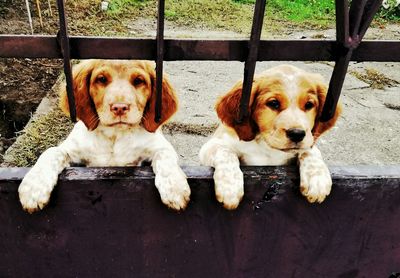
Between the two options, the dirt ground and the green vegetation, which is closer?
the dirt ground

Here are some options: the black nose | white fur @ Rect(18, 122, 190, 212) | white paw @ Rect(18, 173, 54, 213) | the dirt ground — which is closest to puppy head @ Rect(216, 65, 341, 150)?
the black nose

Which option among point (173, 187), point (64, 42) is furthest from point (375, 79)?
point (64, 42)

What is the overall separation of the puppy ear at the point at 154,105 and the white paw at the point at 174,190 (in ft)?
1.84

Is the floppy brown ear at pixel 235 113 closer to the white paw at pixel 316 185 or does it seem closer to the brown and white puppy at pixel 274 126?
the brown and white puppy at pixel 274 126

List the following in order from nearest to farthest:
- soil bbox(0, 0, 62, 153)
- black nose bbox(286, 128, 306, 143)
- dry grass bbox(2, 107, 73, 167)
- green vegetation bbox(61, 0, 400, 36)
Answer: black nose bbox(286, 128, 306, 143)
dry grass bbox(2, 107, 73, 167)
soil bbox(0, 0, 62, 153)
green vegetation bbox(61, 0, 400, 36)

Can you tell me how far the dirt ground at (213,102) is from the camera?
4.47 meters

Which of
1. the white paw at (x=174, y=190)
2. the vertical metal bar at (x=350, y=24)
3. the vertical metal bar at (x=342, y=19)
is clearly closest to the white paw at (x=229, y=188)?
the white paw at (x=174, y=190)

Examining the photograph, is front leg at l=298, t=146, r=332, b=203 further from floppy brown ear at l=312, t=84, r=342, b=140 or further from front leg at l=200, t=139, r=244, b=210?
floppy brown ear at l=312, t=84, r=342, b=140

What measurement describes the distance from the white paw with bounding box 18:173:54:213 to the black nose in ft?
3.71

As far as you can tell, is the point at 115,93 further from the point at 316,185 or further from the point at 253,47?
the point at 316,185

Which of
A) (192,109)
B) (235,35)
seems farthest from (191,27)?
(192,109)

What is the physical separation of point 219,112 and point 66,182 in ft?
3.28

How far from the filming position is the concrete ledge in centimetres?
205

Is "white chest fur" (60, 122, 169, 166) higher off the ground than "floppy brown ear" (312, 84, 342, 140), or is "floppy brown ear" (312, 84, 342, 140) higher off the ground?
"floppy brown ear" (312, 84, 342, 140)
